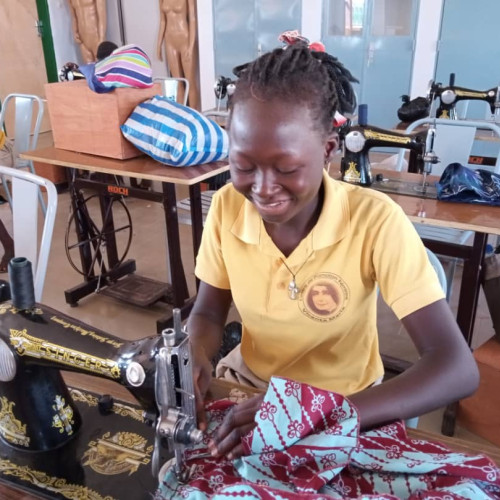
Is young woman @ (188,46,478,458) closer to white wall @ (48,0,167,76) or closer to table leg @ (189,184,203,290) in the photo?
table leg @ (189,184,203,290)

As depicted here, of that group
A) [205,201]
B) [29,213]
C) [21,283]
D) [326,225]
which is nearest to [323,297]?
[326,225]

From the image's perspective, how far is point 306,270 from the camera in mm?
1039

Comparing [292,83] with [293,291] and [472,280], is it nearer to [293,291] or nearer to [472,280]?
[293,291]

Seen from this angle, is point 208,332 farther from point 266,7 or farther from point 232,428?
point 266,7

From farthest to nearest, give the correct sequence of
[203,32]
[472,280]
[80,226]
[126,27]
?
[126,27]
[203,32]
[80,226]
[472,280]

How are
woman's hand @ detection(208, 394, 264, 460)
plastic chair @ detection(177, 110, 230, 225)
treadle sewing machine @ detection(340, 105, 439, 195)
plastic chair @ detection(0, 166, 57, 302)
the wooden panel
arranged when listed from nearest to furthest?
woman's hand @ detection(208, 394, 264, 460)
plastic chair @ detection(0, 166, 57, 302)
treadle sewing machine @ detection(340, 105, 439, 195)
plastic chair @ detection(177, 110, 230, 225)
the wooden panel

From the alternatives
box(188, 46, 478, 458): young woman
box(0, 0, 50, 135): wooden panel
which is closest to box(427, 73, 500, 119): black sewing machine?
box(188, 46, 478, 458): young woman

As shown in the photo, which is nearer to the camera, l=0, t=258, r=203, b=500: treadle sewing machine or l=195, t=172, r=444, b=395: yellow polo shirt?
l=0, t=258, r=203, b=500: treadle sewing machine

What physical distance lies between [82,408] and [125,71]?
67.8 inches

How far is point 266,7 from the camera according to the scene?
204 inches

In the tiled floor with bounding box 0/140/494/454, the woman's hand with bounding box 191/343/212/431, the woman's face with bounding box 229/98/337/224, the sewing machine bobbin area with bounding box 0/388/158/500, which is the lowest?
the tiled floor with bounding box 0/140/494/454

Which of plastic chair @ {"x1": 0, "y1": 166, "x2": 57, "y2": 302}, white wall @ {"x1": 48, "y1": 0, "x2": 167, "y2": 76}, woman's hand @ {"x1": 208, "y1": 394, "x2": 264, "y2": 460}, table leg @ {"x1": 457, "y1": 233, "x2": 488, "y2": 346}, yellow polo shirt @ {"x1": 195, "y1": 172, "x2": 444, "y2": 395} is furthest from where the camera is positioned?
white wall @ {"x1": 48, "y1": 0, "x2": 167, "y2": 76}

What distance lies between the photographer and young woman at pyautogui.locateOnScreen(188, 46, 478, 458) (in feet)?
2.74

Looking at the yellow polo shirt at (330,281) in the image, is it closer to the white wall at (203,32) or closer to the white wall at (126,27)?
the white wall at (203,32)
